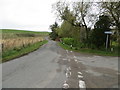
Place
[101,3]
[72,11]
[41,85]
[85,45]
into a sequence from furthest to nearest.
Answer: [72,11] → [85,45] → [101,3] → [41,85]

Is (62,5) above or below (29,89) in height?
above

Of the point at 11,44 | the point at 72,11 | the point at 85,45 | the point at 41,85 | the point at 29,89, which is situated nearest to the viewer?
the point at 29,89

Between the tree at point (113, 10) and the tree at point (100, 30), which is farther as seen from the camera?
the tree at point (100, 30)

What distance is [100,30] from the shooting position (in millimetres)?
23609

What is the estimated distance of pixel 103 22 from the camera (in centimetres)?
2395

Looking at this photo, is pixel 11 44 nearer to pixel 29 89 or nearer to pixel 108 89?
pixel 29 89

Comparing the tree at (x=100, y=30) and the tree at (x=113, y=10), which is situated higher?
the tree at (x=113, y=10)

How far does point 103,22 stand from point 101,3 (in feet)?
10.1

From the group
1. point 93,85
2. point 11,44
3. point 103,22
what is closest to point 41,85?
point 93,85

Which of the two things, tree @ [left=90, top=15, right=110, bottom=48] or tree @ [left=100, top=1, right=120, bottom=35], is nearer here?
tree @ [left=100, top=1, right=120, bottom=35]

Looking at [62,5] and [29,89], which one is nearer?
[29,89]

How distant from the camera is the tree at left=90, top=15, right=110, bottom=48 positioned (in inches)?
930

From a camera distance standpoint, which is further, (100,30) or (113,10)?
(100,30)

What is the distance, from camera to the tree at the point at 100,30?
23.6m
